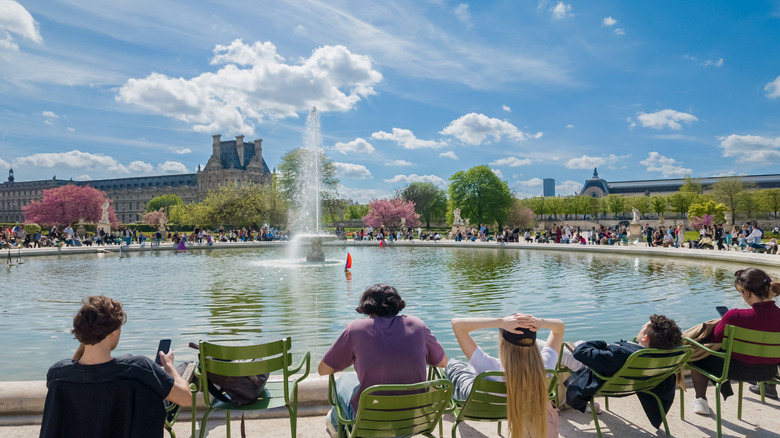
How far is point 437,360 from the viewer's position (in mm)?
3455

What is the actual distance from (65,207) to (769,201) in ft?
320

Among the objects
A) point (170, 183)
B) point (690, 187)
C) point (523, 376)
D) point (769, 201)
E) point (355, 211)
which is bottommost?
point (523, 376)

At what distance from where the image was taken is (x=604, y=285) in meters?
13.6

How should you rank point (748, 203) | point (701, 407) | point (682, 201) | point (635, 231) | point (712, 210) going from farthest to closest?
point (682, 201), point (748, 203), point (712, 210), point (635, 231), point (701, 407)

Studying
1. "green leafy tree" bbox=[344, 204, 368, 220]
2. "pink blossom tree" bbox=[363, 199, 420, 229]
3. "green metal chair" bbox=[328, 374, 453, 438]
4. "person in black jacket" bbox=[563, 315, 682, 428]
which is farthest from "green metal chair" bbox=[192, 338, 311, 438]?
"green leafy tree" bbox=[344, 204, 368, 220]

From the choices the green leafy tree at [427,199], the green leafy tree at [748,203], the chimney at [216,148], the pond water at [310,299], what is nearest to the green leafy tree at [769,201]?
the green leafy tree at [748,203]

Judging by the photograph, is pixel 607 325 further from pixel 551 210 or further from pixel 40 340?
pixel 551 210

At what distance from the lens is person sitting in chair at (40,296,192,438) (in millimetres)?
2559

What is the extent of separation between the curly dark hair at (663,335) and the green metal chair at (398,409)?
1729mm

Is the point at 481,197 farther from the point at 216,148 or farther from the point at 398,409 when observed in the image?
the point at 216,148

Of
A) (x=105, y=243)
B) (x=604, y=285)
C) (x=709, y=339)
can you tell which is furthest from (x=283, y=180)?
(x=709, y=339)

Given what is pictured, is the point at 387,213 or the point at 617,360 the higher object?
the point at 387,213

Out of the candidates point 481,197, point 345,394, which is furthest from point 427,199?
point 345,394

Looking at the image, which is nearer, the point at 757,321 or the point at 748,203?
the point at 757,321
